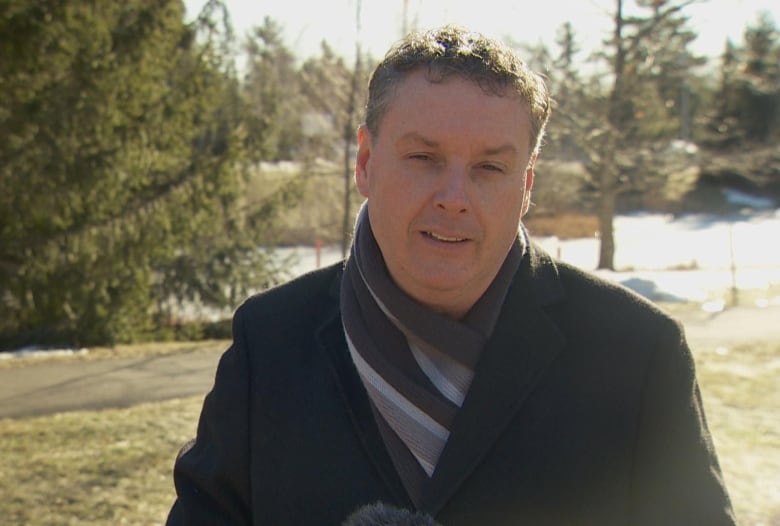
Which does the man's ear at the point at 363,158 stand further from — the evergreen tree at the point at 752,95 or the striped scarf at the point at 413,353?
the evergreen tree at the point at 752,95

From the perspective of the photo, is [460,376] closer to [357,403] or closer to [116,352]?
[357,403]

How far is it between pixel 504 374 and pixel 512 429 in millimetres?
100

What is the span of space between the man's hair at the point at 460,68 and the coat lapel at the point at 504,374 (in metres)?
0.28

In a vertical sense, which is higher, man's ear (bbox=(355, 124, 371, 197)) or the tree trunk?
man's ear (bbox=(355, 124, 371, 197))

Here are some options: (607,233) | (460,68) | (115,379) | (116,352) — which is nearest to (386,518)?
(460,68)

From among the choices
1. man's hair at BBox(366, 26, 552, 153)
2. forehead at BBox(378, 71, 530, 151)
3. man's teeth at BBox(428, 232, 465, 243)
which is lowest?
man's teeth at BBox(428, 232, 465, 243)

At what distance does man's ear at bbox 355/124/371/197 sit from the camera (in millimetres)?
1816

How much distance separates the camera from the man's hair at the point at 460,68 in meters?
1.63

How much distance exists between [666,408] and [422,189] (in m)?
0.58

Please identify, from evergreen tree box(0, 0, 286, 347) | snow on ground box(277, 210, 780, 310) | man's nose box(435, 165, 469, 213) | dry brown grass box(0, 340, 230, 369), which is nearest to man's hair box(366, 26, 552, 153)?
man's nose box(435, 165, 469, 213)

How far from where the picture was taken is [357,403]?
1785 millimetres

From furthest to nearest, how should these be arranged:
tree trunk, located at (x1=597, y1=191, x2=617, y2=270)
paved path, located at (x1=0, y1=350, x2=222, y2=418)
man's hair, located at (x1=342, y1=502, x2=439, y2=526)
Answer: tree trunk, located at (x1=597, y1=191, x2=617, y2=270)
paved path, located at (x1=0, y1=350, x2=222, y2=418)
man's hair, located at (x1=342, y1=502, x2=439, y2=526)

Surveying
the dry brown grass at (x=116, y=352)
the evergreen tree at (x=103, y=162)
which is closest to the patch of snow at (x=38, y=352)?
the dry brown grass at (x=116, y=352)

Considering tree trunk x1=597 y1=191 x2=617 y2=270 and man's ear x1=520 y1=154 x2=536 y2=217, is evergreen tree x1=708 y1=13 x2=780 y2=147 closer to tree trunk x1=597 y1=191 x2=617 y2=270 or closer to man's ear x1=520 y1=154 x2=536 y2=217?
tree trunk x1=597 y1=191 x2=617 y2=270
